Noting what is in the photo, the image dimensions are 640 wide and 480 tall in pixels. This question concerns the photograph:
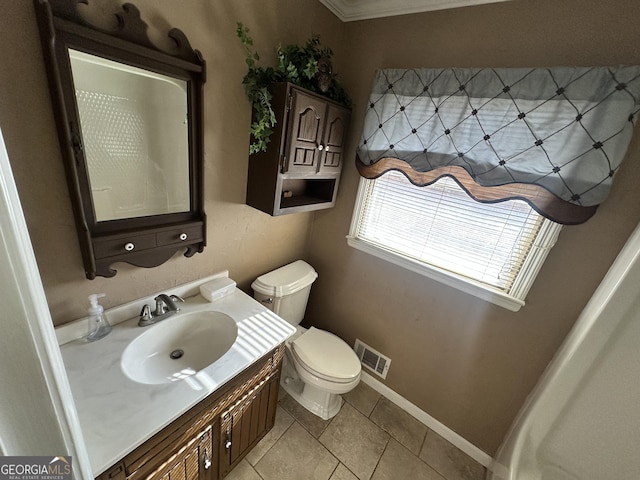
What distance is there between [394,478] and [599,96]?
6.24 ft

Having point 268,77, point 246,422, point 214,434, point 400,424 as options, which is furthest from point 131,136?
point 400,424

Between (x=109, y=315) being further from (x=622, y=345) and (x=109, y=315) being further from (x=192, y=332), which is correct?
(x=622, y=345)

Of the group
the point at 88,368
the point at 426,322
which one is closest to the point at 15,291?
the point at 88,368

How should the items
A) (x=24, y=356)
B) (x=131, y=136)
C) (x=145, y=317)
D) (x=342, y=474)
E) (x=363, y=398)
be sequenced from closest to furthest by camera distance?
(x=24, y=356) < (x=131, y=136) < (x=145, y=317) < (x=342, y=474) < (x=363, y=398)

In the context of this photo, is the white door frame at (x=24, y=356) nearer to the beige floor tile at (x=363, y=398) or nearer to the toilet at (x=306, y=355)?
the toilet at (x=306, y=355)

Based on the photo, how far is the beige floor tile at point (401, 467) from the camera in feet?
4.25

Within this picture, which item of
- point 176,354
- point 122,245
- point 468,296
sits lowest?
point 176,354

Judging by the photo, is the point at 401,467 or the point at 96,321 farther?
the point at 401,467

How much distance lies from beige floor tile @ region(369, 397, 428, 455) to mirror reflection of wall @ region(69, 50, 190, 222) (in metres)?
1.71

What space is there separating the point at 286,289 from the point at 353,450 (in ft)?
3.17

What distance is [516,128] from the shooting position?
1035 mm

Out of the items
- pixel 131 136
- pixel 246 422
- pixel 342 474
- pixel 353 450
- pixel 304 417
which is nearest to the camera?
pixel 131 136

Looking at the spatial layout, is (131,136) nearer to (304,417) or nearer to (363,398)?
(304,417)

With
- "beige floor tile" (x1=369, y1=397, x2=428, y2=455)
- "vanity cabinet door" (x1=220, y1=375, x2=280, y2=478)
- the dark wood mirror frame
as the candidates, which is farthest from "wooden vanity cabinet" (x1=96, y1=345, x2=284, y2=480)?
"beige floor tile" (x1=369, y1=397, x2=428, y2=455)
